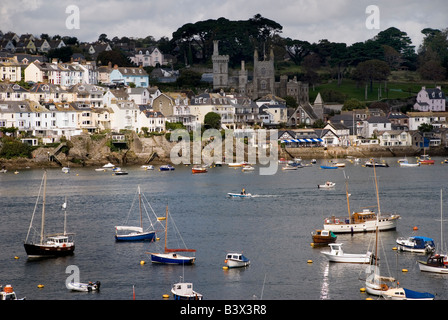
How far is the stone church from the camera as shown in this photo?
104938mm

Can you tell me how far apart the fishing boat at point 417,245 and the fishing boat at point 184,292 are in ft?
38.0

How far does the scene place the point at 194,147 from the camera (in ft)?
273

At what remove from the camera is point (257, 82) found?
4168 inches

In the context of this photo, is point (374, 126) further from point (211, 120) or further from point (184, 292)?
point (184, 292)

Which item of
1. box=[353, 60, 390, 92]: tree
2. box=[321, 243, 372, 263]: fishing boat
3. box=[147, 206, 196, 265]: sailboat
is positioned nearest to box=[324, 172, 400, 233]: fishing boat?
box=[321, 243, 372, 263]: fishing boat

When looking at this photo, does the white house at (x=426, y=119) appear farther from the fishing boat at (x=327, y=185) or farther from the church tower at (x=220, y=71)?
the fishing boat at (x=327, y=185)

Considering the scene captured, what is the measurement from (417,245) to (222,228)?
11079 millimetres

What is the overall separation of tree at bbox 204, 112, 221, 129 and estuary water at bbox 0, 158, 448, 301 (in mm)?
16271

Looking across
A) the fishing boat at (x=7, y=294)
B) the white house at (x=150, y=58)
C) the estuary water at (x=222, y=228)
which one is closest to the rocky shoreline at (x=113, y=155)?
the estuary water at (x=222, y=228)

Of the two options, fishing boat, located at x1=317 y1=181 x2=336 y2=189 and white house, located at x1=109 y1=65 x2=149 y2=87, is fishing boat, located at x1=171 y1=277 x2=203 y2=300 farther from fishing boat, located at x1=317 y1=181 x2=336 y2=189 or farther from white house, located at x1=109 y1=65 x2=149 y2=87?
white house, located at x1=109 y1=65 x2=149 y2=87

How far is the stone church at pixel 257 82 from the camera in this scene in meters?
105

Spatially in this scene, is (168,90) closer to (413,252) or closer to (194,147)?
(194,147)
